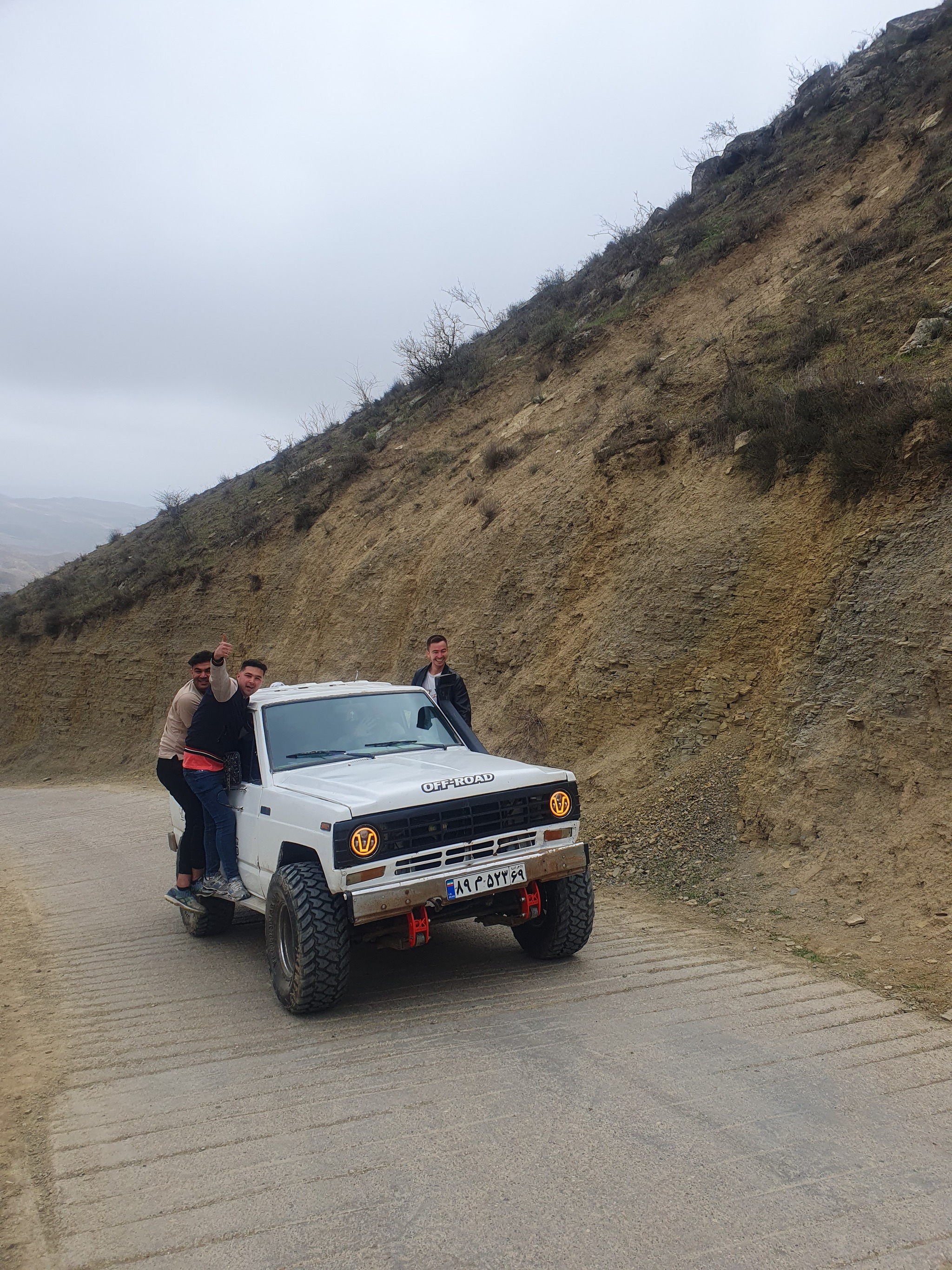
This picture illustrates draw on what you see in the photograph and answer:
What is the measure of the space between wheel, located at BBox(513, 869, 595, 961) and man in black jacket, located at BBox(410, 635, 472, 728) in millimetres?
2486

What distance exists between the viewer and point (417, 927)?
5633mm

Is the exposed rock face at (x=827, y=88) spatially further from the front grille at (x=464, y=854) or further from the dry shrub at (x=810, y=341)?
the front grille at (x=464, y=854)

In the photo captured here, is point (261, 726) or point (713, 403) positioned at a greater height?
point (713, 403)

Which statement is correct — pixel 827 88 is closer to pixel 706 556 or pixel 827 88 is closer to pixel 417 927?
pixel 706 556

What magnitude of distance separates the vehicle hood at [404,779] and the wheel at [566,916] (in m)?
0.73

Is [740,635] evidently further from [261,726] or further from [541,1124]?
[541,1124]

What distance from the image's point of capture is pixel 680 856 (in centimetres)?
885

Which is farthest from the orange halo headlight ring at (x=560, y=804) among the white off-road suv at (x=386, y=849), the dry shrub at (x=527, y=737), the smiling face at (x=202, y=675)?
the dry shrub at (x=527, y=737)

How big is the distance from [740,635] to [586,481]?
5.18 m

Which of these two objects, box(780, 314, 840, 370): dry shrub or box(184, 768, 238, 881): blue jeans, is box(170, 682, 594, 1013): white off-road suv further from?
box(780, 314, 840, 370): dry shrub

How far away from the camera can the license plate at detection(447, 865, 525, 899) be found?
564cm

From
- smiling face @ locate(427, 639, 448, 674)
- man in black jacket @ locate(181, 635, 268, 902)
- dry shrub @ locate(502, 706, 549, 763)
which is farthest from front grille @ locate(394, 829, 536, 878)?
dry shrub @ locate(502, 706, 549, 763)

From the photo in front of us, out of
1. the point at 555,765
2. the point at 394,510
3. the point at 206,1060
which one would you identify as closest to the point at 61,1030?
the point at 206,1060

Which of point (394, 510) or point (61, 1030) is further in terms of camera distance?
point (394, 510)
